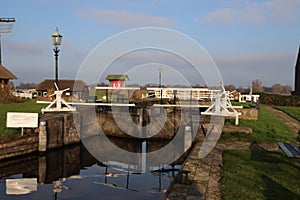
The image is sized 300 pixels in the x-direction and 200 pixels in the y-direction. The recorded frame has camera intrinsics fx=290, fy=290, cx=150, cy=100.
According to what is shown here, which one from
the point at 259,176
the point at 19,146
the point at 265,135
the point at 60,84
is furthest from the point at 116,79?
the point at 259,176

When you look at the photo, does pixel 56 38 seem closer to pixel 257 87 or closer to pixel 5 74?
pixel 5 74

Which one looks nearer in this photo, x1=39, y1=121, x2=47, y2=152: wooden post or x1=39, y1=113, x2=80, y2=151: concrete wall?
x1=39, y1=121, x2=47, y2=152: wooden post

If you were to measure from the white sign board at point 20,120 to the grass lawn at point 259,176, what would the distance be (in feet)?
30.1

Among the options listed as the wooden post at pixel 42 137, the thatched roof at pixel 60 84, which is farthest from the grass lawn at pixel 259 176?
the thatched roof at pixel 60 84

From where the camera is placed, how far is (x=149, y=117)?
1992 centimetres

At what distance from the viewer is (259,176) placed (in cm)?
757

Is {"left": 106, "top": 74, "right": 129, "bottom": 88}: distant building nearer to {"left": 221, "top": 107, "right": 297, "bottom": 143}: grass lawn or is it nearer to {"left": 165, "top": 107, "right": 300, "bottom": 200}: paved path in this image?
{"left": 221, "top": 107, "right": 297, "bottom": 143}: grass lawn

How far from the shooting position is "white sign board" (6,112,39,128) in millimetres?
13734

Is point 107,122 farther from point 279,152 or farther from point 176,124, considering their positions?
point 279,152

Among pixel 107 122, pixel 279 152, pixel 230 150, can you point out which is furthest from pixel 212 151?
pixel 107 122

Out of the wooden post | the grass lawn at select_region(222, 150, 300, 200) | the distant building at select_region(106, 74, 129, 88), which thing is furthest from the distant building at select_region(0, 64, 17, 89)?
the grass lawn at select_region(222, 150, 300, 200)

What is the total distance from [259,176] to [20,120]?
1094 cm

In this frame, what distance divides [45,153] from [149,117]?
7.81 meters

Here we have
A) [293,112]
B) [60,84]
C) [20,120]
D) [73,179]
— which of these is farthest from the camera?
[60,84]
